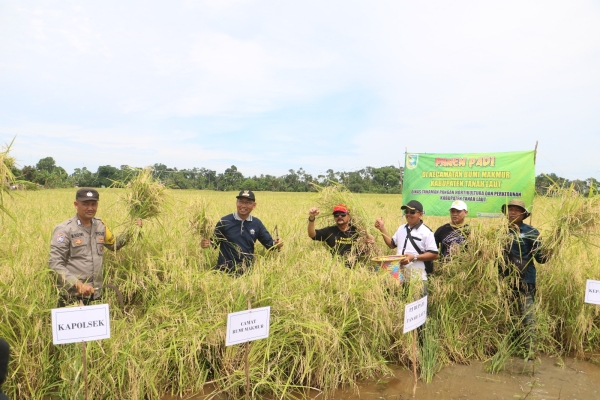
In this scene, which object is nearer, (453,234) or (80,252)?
(80,252)

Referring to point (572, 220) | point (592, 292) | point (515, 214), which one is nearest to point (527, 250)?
Answer: point (515, 214)

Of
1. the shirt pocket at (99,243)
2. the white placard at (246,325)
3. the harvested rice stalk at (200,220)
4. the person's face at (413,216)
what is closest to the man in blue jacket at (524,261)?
the person's face at (413,216)

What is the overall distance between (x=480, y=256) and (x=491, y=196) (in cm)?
194

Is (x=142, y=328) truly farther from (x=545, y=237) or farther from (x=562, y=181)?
(x=562, y=181)

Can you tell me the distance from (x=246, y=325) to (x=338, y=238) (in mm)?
2140

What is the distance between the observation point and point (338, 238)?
4738 millimetres

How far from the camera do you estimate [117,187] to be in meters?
4.34

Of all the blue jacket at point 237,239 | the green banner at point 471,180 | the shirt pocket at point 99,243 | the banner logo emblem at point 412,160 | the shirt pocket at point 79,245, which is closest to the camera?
the shirt pocket at point 79,245

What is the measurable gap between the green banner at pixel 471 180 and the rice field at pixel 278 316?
96cm

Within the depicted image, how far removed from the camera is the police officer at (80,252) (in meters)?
3.32

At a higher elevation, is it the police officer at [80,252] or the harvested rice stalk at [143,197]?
the harvested rice stalk at [143,197]

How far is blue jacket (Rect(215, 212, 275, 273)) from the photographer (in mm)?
4418

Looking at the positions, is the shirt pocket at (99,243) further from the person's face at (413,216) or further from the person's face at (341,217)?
the person's face at (413,216)

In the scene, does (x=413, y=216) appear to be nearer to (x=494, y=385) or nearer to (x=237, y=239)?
(x=494, y=385)
